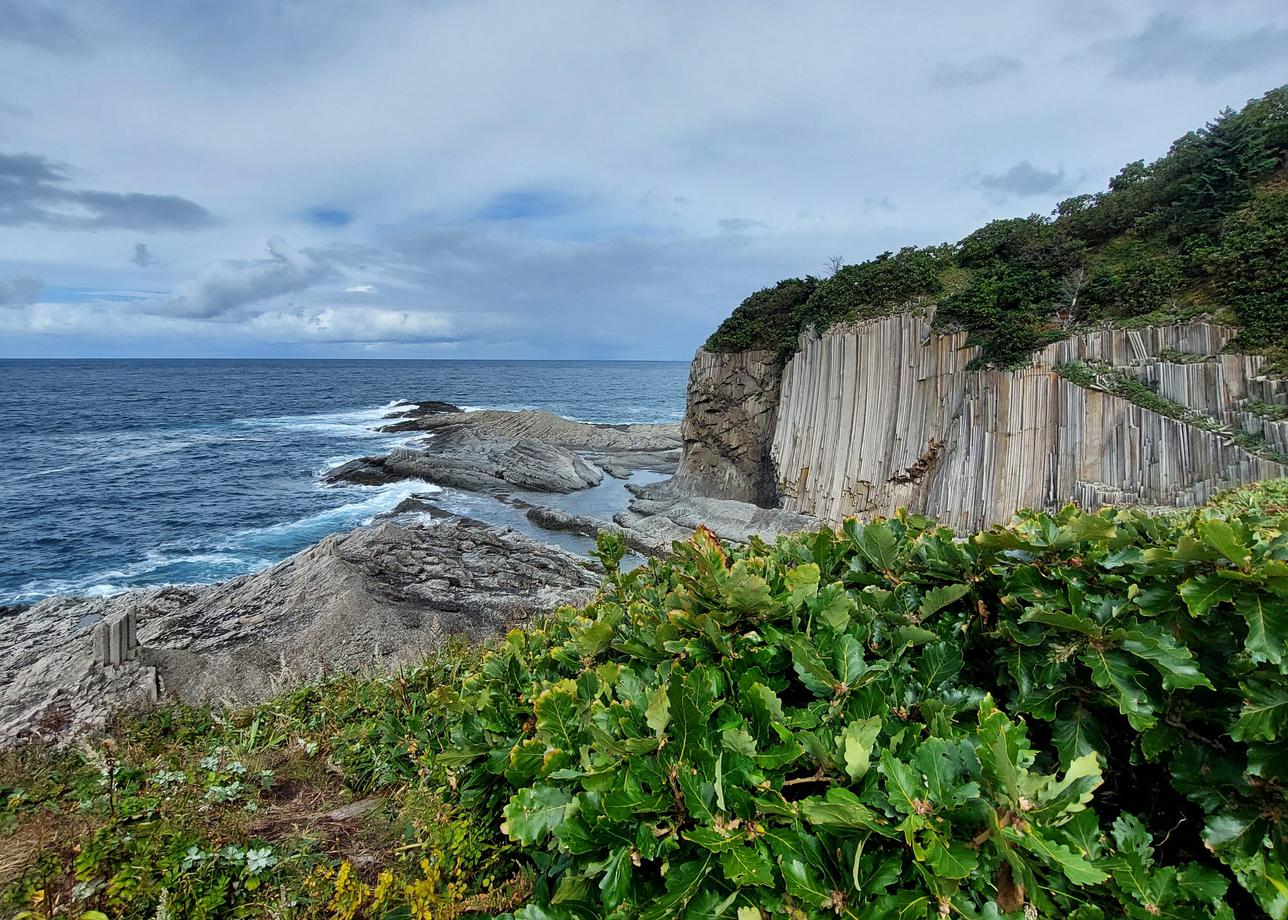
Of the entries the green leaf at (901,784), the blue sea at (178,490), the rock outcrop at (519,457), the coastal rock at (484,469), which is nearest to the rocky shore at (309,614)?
the blue sea at (178,490)

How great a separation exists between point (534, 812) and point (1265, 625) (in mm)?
2154

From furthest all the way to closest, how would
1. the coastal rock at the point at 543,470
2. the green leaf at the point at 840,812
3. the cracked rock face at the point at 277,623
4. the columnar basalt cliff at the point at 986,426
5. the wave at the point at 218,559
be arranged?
the coastal rock at the point at 543,470, the wave at the point at 218,559, the columnar basalt cliff at the point at 986,426, the cracked rock face at the point at 277,623, the green leaf at the point at 840,812

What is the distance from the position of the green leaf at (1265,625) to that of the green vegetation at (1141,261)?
17740 millimetres

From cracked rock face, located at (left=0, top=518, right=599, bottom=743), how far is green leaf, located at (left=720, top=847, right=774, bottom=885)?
28.6 ft

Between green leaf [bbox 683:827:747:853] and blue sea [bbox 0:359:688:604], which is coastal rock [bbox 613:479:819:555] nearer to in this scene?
blue sea [bbox 0:359:688:604]

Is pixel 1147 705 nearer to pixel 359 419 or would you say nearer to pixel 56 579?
pixel 56 579

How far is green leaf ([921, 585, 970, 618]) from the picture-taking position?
6.98 feet

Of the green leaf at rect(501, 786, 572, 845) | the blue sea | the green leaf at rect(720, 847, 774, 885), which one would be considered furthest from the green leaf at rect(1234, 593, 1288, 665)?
the blue sea

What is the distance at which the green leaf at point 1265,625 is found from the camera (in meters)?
1.61

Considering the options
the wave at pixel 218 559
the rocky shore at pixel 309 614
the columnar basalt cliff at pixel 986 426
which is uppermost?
the columnar basalt cliff at pixel 986 426

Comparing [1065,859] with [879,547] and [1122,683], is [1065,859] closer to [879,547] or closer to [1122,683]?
[1122,683]

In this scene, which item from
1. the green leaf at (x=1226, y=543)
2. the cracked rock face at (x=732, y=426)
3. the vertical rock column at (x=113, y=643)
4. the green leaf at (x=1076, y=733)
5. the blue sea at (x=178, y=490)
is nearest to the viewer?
the green leaf at (x=1226, y=543)

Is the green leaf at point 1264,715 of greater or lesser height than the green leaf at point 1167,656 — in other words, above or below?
below

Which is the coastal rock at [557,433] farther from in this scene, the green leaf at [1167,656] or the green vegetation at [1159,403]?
the green leaf at [1167,656]
